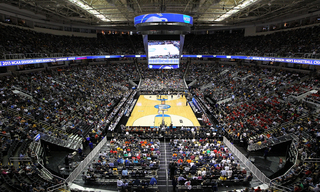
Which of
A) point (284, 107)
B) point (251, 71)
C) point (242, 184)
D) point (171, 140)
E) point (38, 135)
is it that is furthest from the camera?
point (251, 71)

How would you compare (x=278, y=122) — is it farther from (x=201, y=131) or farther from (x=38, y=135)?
(x=38, y=135)

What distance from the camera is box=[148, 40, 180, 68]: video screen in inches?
1388

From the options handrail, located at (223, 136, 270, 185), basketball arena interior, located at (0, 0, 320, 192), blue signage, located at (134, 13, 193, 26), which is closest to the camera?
handrail, located at (223, 136, 270, 185)

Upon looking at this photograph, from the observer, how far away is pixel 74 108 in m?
21.5

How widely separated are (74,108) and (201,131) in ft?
47.4

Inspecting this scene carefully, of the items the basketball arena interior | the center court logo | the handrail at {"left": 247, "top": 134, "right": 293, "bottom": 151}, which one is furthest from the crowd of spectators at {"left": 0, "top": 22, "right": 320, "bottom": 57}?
the center court logo

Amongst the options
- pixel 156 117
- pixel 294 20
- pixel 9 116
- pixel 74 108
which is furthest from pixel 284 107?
pixel 9 116

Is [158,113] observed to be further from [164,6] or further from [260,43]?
[260,43]

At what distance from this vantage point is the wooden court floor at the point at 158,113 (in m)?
23.1

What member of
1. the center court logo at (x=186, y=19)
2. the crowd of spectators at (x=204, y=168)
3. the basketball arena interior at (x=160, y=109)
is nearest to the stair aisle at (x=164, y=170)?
the basketball arena interior at (x=160, y=109)

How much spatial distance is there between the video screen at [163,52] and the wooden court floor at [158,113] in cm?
741

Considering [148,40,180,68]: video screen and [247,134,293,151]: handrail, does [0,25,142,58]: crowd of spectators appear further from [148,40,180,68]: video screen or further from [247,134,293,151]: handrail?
[247,134,293,151]: handrail

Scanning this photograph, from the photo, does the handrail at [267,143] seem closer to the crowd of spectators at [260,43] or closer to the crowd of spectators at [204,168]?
the crowd of spectators at [204,168]

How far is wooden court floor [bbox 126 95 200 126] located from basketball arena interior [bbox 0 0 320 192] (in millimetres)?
264
